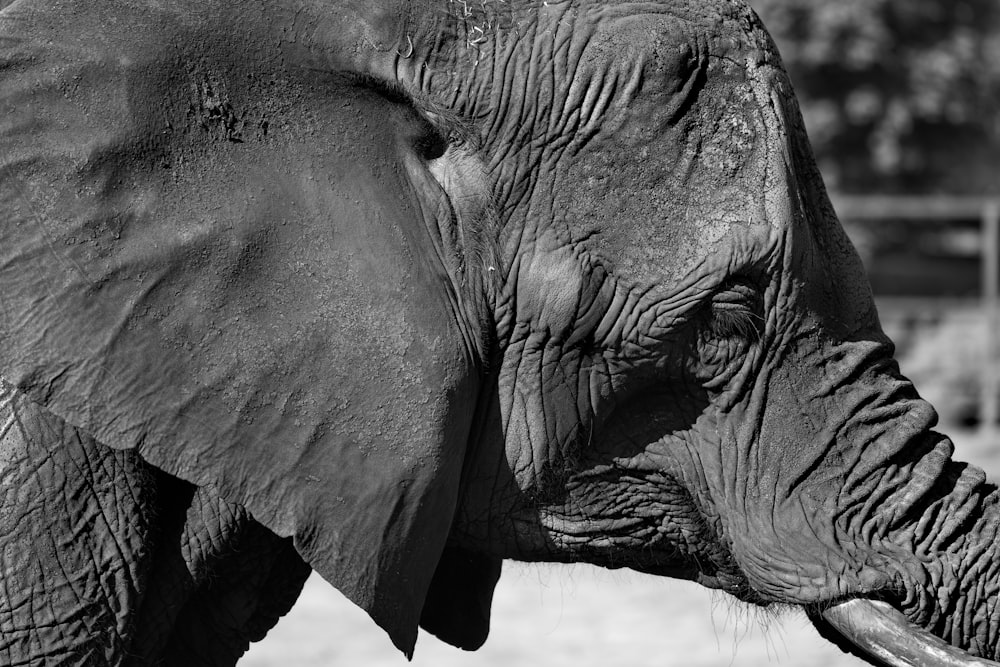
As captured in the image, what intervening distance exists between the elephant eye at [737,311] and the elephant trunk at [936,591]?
16.7 inches

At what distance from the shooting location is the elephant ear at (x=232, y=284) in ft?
8.41

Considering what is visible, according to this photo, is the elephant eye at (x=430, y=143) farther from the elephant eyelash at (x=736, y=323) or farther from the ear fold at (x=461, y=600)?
the ear fold at (x=461, y=600)

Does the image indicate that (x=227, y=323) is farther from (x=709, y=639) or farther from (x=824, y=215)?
(x=709, y=639)

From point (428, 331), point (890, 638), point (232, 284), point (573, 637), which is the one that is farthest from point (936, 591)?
point (573, 637)

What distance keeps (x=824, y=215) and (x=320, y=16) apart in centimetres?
107

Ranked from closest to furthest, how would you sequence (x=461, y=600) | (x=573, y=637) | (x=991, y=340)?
(x=461, y=600) → (x=573, y=637) → (x=991, y=340)

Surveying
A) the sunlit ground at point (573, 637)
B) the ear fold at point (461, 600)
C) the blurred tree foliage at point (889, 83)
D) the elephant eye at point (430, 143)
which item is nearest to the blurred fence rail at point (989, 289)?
the blurred tree foliage at point (889, 83)

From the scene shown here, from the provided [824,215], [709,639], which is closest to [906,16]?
[709,639]

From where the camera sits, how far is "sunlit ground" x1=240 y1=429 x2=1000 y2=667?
6953 mm

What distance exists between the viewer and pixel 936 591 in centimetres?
277

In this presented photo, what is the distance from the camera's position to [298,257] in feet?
8.75

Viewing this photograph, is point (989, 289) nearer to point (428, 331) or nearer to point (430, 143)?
point (430, 143)

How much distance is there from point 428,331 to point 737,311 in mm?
592

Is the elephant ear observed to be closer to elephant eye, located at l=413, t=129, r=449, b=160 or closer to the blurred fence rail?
elephant eye, located at l=413, t=129, r=449, b=160
